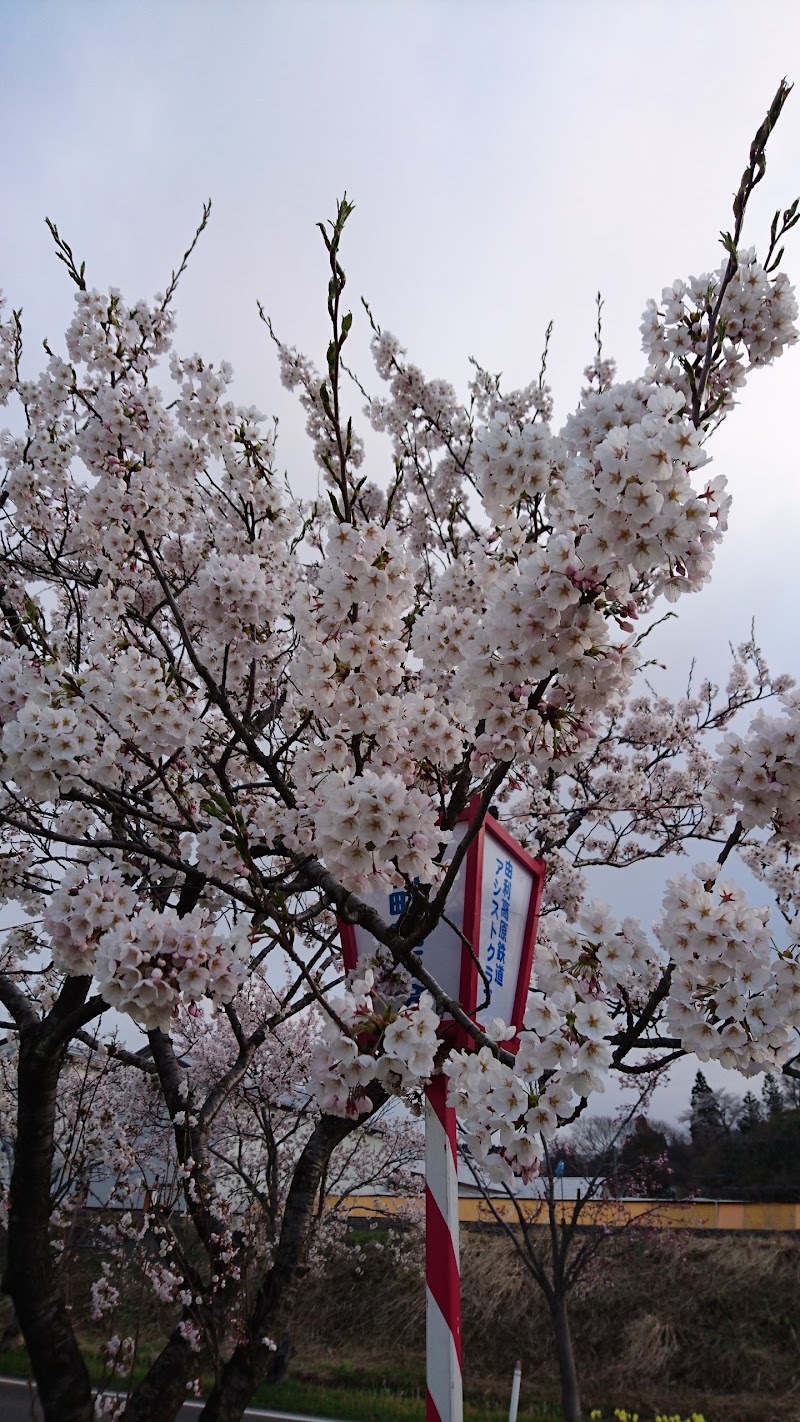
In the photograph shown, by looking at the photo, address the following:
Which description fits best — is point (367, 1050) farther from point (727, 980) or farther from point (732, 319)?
point (732, 319)

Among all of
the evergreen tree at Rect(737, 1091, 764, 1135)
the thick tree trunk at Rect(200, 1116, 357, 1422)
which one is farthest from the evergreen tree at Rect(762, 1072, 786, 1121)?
the thick tree trunk at Rect(200, 1116, 357, 1422)

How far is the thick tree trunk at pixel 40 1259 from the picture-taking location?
366 centimetres

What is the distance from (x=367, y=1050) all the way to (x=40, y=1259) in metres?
3.24

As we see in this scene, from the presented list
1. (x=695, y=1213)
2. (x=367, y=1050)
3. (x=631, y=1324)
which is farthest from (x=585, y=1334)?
(x=367, y=1050)

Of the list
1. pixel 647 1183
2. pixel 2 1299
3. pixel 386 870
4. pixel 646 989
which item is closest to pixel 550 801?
pixel 646 989

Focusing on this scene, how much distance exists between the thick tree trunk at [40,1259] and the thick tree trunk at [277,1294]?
76cm

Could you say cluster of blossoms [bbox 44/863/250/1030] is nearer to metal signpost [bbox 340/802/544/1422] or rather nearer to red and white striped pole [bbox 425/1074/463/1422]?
metal signpost [bbox 340/802/544/1422]


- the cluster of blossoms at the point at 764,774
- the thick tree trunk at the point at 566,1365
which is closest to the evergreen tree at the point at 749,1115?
the thick tree trunk at the point at 566,1365

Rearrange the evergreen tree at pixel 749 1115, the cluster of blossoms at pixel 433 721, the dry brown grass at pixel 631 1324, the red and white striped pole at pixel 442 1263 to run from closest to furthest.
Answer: the cluster of blossoms at pixel 433 721 → the red and white striped pole at pixel 442 1263 → the dry brown grass at pixel 631 1324 → the evergreen tree at pixel 749 1115

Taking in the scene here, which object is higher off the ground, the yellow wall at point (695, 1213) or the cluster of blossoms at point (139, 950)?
the cluster of blossoms at point (139, 950)

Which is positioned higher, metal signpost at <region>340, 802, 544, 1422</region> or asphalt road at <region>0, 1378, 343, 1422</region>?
metal signpost at <region>340, 802, 544, 1422</region>

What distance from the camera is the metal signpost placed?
95.3 inches

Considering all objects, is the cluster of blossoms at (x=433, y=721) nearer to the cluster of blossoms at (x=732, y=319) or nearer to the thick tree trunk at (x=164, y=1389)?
the cluster of blossoms at (x=732, y=319)

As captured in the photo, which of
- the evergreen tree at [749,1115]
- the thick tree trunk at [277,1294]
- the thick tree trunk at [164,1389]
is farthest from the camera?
the evergreen tree at [749,1115]
